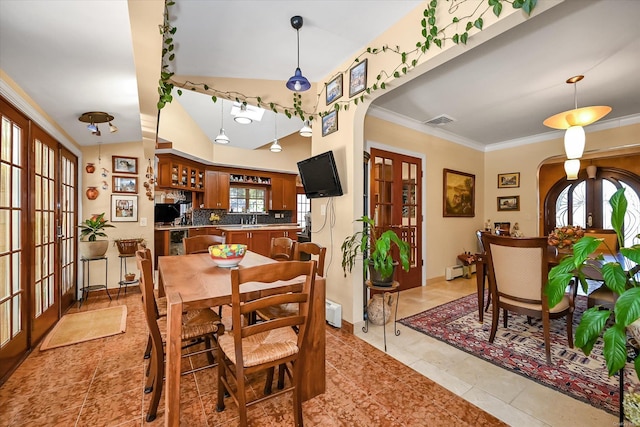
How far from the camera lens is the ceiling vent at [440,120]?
406 cm

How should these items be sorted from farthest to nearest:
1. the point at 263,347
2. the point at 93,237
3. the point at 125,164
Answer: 1. the point at 125,164
2. the point at 93,237
3. the point at 263,347

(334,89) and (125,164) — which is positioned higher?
(334,89)

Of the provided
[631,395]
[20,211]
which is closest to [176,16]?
[20,211]

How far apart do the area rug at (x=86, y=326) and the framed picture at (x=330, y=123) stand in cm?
292

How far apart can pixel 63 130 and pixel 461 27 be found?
4011 millimetres

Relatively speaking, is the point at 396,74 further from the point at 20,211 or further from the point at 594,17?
the point at 20,211

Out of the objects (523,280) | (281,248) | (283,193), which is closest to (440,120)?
(523,280)

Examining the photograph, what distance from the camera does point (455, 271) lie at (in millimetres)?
4918

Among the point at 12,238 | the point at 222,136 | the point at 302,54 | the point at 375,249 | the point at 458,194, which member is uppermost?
the point at 302,54

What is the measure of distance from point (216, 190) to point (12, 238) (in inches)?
181

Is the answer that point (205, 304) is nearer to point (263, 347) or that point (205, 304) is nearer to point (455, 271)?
point (263, 347)

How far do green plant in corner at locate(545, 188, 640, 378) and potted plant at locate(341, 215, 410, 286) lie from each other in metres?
1.15

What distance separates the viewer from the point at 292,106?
129 inches

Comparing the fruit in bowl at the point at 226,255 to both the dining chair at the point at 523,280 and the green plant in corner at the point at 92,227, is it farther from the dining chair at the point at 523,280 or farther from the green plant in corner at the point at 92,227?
the green plant in corner at the point at 92,227
